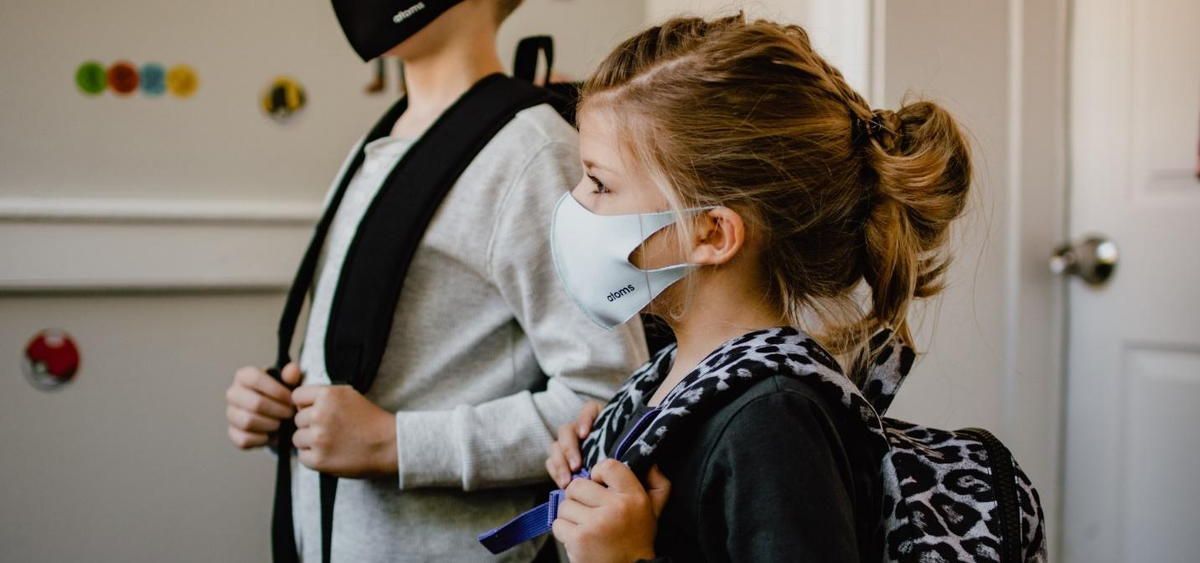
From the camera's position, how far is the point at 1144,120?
154 cm

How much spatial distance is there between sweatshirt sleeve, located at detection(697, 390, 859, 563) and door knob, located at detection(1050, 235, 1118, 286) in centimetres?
106

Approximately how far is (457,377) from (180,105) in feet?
2.91

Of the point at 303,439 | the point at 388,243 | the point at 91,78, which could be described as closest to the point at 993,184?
the point at 388,243

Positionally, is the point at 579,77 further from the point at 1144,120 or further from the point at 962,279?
the point at 1144,120

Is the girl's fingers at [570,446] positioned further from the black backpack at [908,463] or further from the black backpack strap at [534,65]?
the black backpack strap at [534,65]

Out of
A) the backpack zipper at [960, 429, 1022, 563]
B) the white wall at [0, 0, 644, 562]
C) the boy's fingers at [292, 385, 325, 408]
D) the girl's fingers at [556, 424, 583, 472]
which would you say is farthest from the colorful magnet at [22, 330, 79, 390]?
the backpack zipper at [960, 429, 1022, 563]

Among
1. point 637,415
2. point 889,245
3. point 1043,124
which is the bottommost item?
point 637,415

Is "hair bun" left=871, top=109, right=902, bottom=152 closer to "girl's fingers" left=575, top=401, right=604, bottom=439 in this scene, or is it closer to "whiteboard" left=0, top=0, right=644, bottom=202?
"girl's fingers" left=575, top=401, right=604, bottom=439

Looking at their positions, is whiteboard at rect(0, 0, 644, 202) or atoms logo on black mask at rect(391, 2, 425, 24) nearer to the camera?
atoms logo on black mask at rect(391, 2, 425, 24)

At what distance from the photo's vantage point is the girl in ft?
2.47

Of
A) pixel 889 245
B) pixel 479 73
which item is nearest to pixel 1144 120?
pixel 889 245

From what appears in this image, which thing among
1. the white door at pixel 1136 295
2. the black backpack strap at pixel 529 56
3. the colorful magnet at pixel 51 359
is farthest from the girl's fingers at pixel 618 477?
the colorful magnet at pixel 51 359

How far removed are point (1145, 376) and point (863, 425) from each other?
1002 mm

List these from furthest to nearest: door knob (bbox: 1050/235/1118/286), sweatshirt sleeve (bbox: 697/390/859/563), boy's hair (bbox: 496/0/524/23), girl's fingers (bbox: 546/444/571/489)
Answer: door knob (bbox: 1050/235/1118/286) → boy's hair (bbox: 496/0/524/23) → girl's fingers (bbox: 546/444/571/489) → sweatshirt sleeve (bbox: 697/390/859/563)
